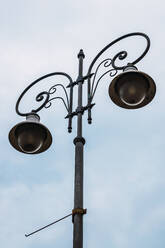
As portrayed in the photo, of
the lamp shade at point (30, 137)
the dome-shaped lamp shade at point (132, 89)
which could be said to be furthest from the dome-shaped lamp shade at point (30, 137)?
the dome-shaped lamp shade at point (132, 89)

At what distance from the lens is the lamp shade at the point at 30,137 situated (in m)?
7.01

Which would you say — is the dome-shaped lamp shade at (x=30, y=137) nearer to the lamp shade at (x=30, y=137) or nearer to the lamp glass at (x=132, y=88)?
the lamp shade at (x=30, y=137)

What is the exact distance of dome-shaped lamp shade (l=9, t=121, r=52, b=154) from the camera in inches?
276

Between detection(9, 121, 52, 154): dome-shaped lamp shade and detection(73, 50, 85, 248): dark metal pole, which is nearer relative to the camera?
detection(73, 50, 85, 248): dark metal pole

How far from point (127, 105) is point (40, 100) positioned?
1.93 metres

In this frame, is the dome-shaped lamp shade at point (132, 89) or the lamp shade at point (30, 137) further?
the lamp shade at point (30, 137)

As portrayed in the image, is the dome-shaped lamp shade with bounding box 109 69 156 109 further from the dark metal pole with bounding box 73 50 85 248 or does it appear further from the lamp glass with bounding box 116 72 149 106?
the dark metal pole with bounding box 73 50 85 248

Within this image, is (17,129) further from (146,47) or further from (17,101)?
(146,47)

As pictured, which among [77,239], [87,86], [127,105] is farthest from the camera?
[87,86]

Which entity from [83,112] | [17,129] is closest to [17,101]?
[17,129]

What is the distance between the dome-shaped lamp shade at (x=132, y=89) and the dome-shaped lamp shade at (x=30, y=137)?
3.98ft

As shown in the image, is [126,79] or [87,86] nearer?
[126,79]

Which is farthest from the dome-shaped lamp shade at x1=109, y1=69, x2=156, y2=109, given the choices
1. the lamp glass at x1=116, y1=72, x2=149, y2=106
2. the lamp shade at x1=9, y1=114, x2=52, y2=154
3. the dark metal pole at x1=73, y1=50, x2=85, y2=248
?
the lamp shade at x1=9, y1=114, x2=52, y2=154

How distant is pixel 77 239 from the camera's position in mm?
5477
